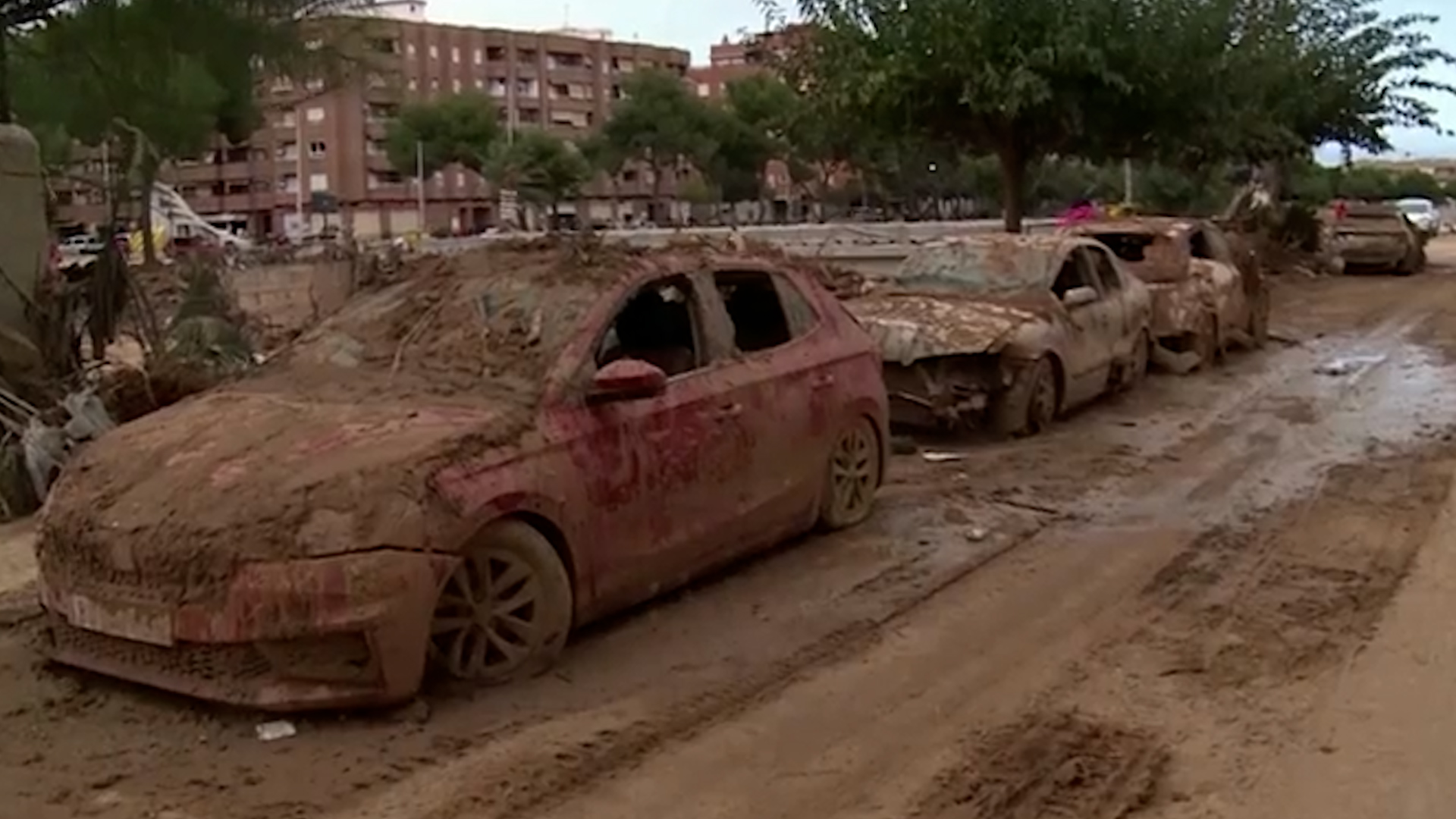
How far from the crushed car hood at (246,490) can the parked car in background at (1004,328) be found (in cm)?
599

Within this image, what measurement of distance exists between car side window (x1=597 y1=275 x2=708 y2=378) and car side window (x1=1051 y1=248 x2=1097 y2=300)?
240 inches

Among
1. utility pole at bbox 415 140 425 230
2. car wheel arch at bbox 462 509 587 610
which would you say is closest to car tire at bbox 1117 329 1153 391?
car wheel arch at bbox 462 509 587 610

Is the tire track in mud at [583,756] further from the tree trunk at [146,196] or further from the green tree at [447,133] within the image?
the green tree at [447,133]

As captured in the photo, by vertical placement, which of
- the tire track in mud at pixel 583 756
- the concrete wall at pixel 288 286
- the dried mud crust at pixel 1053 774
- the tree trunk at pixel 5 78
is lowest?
the dried mud crust at pixel 1053 774

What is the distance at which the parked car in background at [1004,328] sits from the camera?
11.8 metres

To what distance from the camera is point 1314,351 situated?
18.1 m

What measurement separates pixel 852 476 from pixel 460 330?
99.6 inches

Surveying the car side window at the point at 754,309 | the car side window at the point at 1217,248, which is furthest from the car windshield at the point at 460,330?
the car side window at the point at 1217,248

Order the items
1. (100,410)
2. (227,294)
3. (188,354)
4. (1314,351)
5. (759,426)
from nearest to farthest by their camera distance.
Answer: (759,426) < (100,410) < (188,354) < (227,294) < (1314,351)

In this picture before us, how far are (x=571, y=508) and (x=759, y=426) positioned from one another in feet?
5.08

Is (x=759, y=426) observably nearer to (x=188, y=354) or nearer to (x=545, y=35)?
(x=188, y=354)

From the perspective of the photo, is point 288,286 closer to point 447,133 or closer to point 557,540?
point 557,540

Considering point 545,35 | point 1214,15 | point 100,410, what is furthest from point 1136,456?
point 545,35

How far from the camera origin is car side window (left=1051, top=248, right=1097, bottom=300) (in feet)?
43.2
